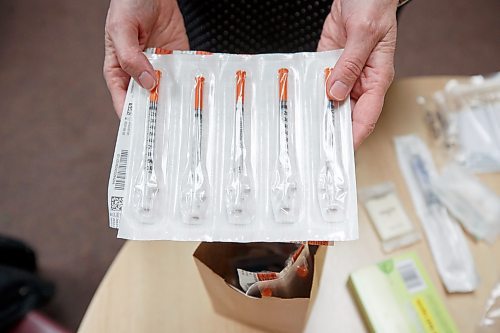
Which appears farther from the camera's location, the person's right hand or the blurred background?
the blurred background

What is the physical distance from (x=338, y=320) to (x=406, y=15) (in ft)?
3.97

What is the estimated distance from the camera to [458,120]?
2.59ft

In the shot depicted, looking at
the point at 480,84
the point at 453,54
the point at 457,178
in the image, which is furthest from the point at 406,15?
the point at 457,178

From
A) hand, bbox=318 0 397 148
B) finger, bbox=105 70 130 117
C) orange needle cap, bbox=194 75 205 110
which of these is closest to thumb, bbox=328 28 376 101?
hand, bbox=318 0 397 148

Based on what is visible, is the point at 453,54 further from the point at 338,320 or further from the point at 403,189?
the point at 338,320

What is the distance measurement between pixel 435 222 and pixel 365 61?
10.6 inches

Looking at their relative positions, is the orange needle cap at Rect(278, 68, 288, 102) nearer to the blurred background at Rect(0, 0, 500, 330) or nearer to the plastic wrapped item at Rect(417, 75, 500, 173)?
the plastic wrapped item at Rect(417, 75, 500, 173)

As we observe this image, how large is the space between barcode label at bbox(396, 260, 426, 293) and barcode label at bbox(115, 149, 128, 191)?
1.21 ft

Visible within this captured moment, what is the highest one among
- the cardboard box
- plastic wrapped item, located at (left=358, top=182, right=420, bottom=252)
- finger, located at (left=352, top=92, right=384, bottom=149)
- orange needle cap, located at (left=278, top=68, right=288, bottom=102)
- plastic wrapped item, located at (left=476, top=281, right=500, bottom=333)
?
orange needle cap, located at (left=278, top=68, right=288, bottom=102)

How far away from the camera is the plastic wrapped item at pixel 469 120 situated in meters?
0.76

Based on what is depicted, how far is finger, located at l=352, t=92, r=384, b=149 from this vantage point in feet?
1.77

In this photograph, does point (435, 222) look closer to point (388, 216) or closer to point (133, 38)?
point (388, 216)

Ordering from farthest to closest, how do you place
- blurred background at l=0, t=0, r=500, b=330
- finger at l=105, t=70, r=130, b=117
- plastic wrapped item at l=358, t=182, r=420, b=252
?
1. blurred background at l=0, t=0, r=500, b=330
2. plastic wrapped item at l=358, t=182, r=420, b=252
3. finger at l=105, t=70, r=130, b=117

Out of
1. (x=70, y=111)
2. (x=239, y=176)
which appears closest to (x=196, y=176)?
(x=239, y=176)
